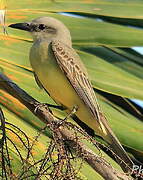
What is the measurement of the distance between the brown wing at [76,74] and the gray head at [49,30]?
114 mm

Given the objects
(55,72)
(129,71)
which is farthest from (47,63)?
(129,71)

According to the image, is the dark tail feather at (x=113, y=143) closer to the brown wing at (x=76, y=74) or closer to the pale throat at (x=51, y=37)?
the brown wing at (x=76, y=74)

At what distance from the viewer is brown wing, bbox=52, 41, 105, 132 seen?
3.19m

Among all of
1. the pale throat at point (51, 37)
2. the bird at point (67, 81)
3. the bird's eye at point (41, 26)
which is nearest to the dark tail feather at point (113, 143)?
the bird at point (67, 81)

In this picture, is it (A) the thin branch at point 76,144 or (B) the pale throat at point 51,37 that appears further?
(B) the pale throat at point 51,37

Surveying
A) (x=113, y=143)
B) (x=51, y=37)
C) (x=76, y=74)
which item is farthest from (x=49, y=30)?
(x=113, y=143)

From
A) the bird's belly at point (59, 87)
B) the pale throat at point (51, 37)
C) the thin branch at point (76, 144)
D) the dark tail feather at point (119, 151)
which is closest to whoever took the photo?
the thin branch at point (76, 144)

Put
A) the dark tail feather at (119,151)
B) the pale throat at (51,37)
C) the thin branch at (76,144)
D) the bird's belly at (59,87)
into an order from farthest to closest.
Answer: the pale throat at (51,37)
the bird's belly at (59,87)
the dark tail feather at (119,151)
the thin branch at (76,144)

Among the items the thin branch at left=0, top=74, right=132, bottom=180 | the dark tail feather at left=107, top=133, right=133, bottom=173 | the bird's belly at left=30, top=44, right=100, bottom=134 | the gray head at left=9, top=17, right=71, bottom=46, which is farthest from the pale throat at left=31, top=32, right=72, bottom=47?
the thin branch at left=0, top=74, right=132, bottom=180

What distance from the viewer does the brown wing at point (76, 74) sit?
10.5 ft

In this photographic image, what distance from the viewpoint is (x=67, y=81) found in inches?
128

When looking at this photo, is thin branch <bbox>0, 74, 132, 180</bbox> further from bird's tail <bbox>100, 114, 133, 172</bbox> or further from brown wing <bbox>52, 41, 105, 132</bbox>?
brown wing <bbox>52, 41, 105, 132</bbox>

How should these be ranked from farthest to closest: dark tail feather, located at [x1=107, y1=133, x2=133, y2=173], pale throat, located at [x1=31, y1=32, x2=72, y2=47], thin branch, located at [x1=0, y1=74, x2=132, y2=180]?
pale throat, located at [x1=31, y1=32, x2=72, y2=47]
dark tail feather, located at [x1=107, y1=133, x2=133, y2=173]
thin branch, located at [x1=0, y1=74, x2=132, y2=180]

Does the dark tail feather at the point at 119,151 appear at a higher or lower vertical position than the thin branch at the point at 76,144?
higher
